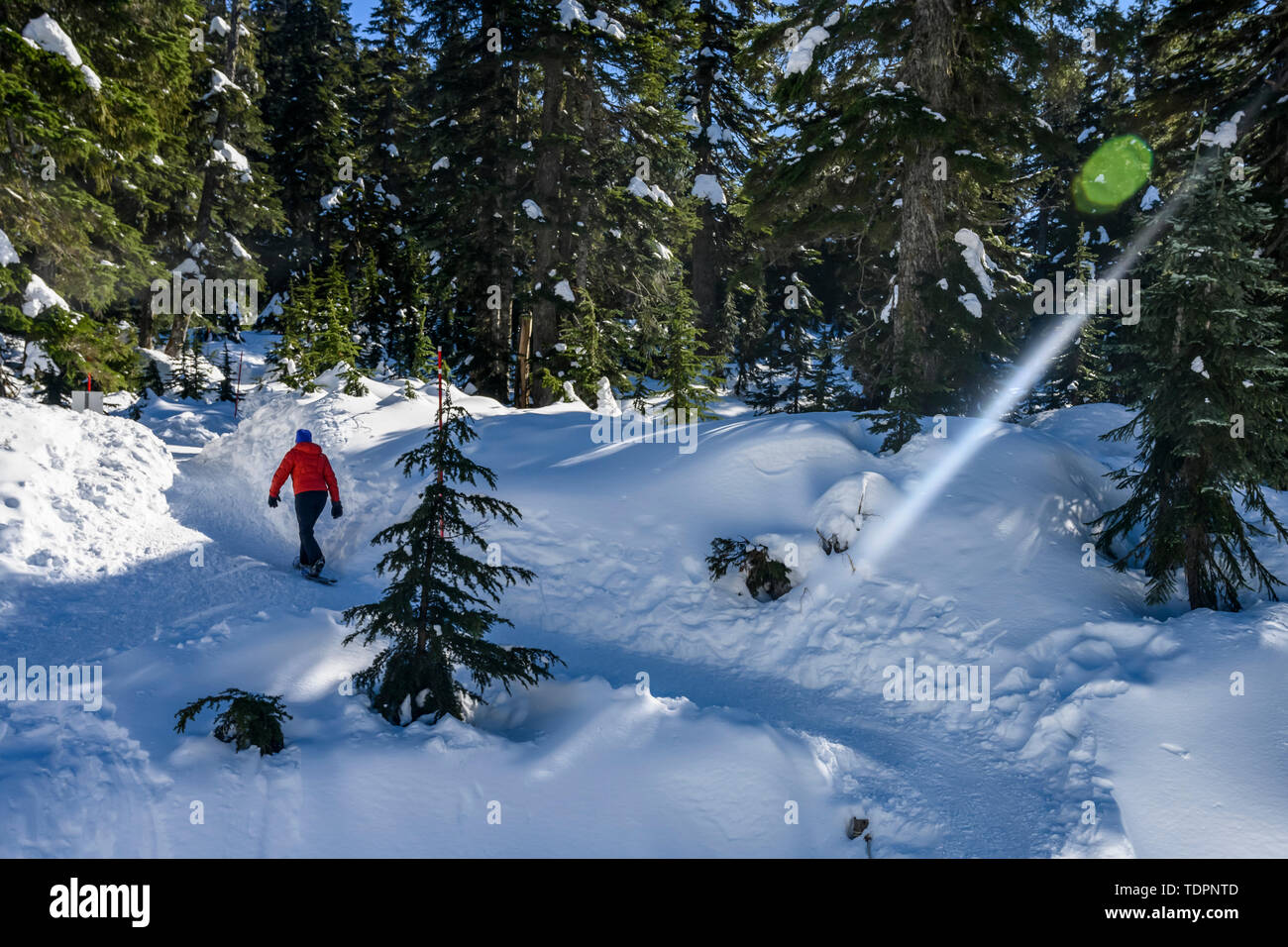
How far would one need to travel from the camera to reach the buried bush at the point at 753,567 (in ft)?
27.2

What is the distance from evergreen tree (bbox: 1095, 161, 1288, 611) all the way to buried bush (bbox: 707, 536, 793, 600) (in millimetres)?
4124

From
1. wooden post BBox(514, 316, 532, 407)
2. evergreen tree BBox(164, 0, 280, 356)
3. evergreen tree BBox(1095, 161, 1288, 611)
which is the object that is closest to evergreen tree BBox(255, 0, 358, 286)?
evergreen tree BBox(164, 0, 280, 356)

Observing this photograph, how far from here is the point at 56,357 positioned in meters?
11.5

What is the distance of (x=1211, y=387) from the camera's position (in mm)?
7133

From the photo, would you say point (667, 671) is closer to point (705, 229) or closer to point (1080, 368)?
point (1080, 368)

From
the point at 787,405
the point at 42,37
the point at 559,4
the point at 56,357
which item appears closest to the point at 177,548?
the point at 56,357

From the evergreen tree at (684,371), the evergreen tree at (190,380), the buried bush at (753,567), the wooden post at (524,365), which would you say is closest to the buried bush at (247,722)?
the buried bush at (753,567)

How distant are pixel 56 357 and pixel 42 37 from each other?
5.25 metres

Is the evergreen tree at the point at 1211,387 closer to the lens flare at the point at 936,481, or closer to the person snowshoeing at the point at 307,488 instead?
the lens flare at the point at 936,481

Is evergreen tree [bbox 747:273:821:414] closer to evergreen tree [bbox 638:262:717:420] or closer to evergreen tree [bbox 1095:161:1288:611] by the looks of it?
evergreen tree [bbox 638:262:717:420]

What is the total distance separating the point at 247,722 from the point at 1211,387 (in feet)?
31.0

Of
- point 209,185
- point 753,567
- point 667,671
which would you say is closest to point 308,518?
point 667,671

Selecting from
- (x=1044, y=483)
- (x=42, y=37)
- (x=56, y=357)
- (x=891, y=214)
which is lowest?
(x=1044, y=483)
